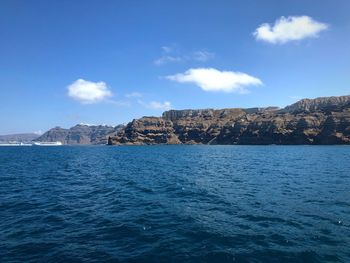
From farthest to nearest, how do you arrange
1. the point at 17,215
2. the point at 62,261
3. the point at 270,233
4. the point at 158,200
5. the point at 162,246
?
the point at 158,200 → the point at 17,215 → the point at 270,233 → the point at 162,246 → the point at 62,261

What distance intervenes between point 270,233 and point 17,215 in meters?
22.7

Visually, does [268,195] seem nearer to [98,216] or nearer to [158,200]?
[158,200]

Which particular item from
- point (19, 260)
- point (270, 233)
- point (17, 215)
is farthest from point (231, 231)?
point (17, 215)

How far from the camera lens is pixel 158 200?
114 feet

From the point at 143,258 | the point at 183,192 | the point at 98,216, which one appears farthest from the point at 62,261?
the point at 183,192

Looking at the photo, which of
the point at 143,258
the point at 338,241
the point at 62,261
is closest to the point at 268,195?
the point at 338,241

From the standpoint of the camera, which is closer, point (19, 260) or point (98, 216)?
point (19, 260)

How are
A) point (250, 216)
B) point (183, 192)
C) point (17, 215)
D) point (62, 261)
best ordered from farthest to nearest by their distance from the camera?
point (183, 192)
point (17, 215)
point (250, 216)
point (62, 261)

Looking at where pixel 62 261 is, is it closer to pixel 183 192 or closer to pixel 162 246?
pixel 162 246

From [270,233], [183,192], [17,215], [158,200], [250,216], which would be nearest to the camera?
[270,233]

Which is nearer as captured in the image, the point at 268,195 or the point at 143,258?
the point at 143,258

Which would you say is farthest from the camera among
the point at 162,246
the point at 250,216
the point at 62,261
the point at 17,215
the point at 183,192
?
the point at 183,192

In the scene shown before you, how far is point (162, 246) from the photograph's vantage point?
19.8 meters

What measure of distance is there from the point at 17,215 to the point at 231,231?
65.5 feet
